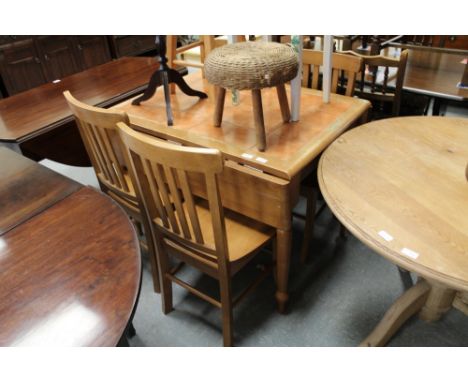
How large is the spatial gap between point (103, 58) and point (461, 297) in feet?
13.0

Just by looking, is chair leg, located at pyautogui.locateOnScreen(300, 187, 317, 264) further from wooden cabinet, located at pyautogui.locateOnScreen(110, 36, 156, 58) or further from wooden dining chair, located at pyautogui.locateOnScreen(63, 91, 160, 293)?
wooden cabinet, located at pyautogui.locateOnScreen(110, 36, 156, 58)

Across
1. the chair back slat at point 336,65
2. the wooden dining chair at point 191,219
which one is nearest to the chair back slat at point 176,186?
the wooden dining chair at point 191,219

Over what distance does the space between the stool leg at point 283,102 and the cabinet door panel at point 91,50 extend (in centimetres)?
309

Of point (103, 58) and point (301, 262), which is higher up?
point (103, 58)

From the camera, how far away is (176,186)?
1109 mm

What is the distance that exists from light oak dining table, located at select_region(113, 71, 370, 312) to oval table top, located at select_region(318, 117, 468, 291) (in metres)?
0.11

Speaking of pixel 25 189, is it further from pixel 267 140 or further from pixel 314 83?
pixel 314 83

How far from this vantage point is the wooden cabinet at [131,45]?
4.05 meters

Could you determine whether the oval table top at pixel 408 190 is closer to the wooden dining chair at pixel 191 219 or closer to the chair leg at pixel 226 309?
the wooden dining chair at pixel 191 219

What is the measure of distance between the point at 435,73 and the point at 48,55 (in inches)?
133

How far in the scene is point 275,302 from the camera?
65.0 inches

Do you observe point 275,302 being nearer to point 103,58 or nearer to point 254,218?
point 254,218

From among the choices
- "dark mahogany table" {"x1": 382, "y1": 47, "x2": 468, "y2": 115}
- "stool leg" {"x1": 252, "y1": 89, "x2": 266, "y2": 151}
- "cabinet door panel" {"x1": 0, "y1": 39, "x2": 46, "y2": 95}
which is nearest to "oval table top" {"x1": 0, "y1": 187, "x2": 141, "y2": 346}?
"stool leg" {"x1": 252, "y1": 89, "x2": 266, "y2": 151}
